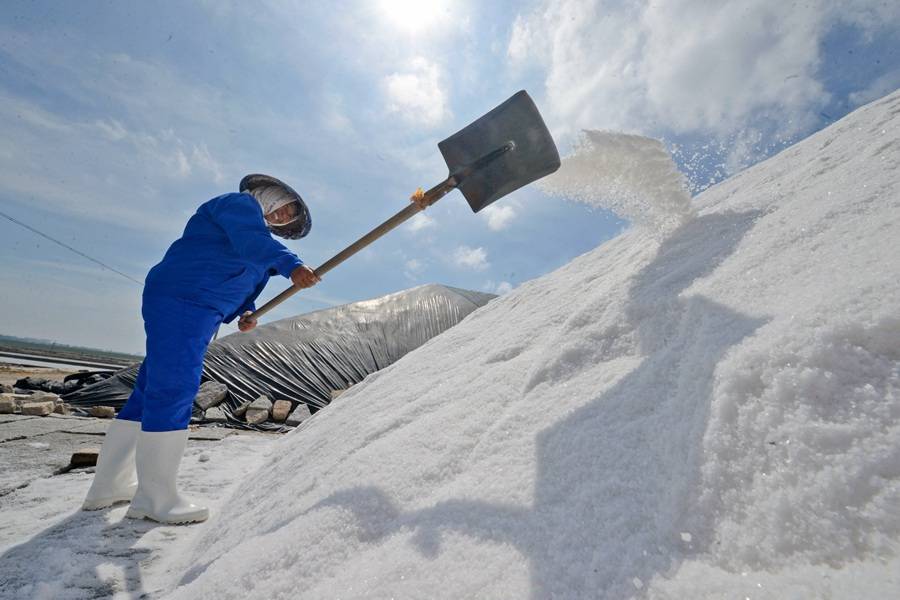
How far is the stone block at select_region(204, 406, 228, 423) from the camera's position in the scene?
4480mm

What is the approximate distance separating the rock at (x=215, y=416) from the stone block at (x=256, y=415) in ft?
0.77

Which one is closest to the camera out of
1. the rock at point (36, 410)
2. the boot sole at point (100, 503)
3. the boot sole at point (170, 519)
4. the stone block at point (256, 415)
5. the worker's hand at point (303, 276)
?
the boot sole at point (170, 519)

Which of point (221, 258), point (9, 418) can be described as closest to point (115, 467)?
point (221, 258)

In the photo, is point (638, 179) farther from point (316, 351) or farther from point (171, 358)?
point (316, 351)

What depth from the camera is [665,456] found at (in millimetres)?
615

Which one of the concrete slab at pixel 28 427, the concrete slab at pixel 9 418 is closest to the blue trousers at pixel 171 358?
the concrete slab at pixel 28 427

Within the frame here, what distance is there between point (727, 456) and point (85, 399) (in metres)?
6.66

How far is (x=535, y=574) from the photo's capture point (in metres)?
0.54

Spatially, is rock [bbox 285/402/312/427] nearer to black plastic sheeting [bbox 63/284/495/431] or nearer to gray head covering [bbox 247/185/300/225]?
black plastic sheeting [bbox 63/284/495/431]

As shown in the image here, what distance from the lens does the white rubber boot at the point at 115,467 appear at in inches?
66.9

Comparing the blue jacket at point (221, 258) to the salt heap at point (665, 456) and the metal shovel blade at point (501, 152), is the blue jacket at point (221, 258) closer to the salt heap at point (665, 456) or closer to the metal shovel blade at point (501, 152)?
the salt heap at point (665, 456)

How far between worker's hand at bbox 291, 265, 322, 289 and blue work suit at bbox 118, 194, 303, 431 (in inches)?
0.8

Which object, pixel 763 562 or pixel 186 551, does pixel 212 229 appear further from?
pixel 763 562

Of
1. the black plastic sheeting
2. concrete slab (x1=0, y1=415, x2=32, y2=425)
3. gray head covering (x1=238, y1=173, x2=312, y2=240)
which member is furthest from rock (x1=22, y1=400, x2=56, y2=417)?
gray head covering (x1=238, y1=173, x2=312, y2=240)
